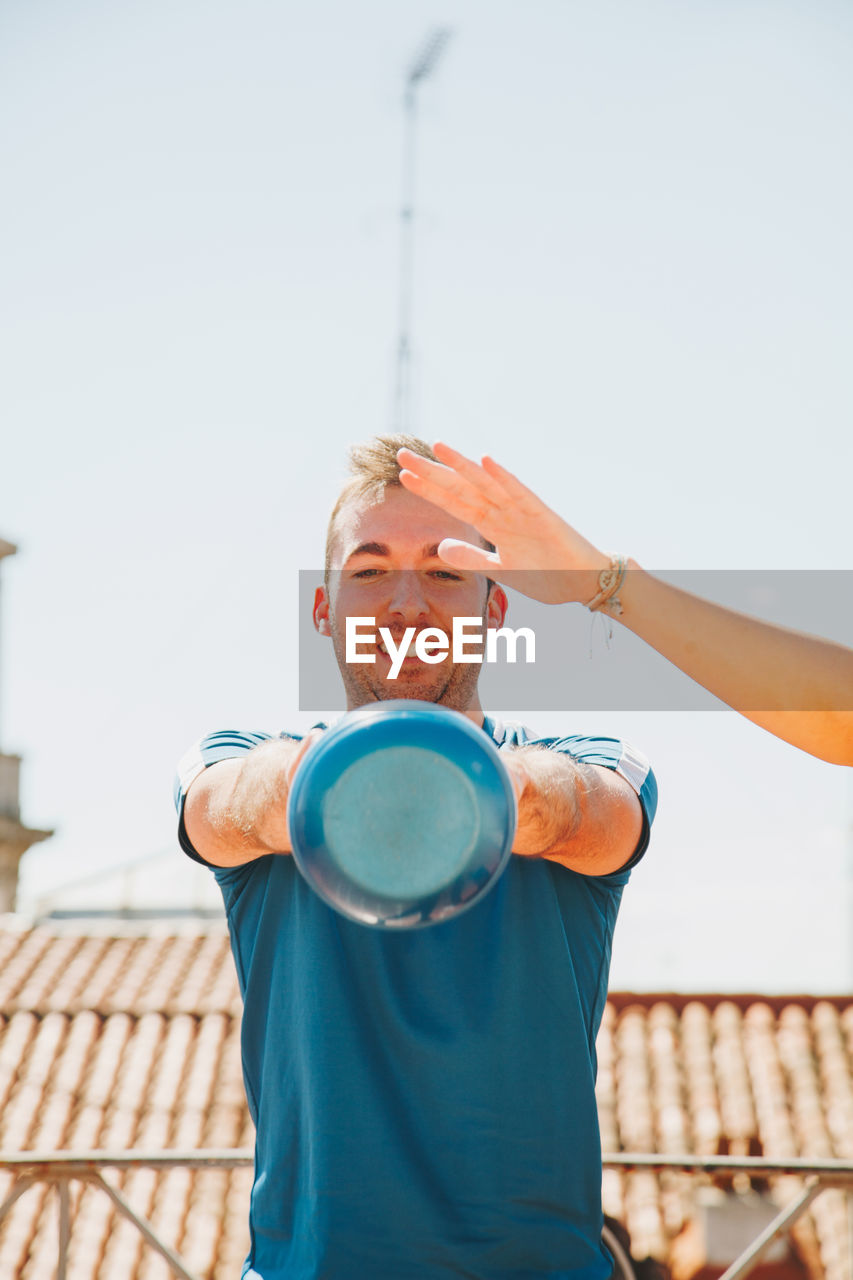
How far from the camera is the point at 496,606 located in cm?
224

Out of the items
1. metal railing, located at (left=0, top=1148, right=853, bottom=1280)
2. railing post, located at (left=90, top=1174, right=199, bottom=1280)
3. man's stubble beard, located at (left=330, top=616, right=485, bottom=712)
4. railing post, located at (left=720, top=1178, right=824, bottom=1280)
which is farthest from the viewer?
metal railing, located at (left=0, top=1148, right=853, bottom=1280)

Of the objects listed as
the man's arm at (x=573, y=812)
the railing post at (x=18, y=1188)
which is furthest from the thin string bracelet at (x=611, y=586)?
the railing post at (x=18, y=1188)

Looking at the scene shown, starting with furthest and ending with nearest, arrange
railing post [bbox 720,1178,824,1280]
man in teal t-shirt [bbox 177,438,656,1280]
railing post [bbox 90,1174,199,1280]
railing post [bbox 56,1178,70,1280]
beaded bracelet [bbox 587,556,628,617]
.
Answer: railing post [bbox 56,1178,70,1280], railing post [bbox 90,1174,199,1280], railing post [bbox 720,1178,824,1280], beaded bracelet [bbox 587,556,628,617], man in teal t-shirt [bbox 177,438,656,1280]

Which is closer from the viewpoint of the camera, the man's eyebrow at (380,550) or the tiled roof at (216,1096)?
the man's eyebrow at (380,550)

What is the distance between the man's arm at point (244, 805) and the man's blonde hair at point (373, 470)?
0.50 m

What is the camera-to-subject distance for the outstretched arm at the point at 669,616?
176 centimetres

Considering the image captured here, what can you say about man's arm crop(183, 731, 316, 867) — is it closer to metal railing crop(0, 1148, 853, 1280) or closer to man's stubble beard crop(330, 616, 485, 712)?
man's stubble beard crop(330, 616, 485, 712)

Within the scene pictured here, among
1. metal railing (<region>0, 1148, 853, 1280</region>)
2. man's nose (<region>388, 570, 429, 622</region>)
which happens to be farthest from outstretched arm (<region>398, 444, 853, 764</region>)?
metal railing (<region>0, 1148, 853, 1280</region>)

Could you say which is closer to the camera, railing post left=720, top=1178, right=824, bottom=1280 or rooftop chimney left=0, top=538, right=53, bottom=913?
railing post left=720, top=1178, right=824, bottom=1280

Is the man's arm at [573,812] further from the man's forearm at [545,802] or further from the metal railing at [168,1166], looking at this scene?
the metal railing at [168,1166]

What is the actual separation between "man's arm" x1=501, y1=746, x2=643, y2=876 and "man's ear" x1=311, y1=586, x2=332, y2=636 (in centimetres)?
58

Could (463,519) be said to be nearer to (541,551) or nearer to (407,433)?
(541,551)

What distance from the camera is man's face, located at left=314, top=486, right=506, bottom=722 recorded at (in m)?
1.94

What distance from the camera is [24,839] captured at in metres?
18.1
